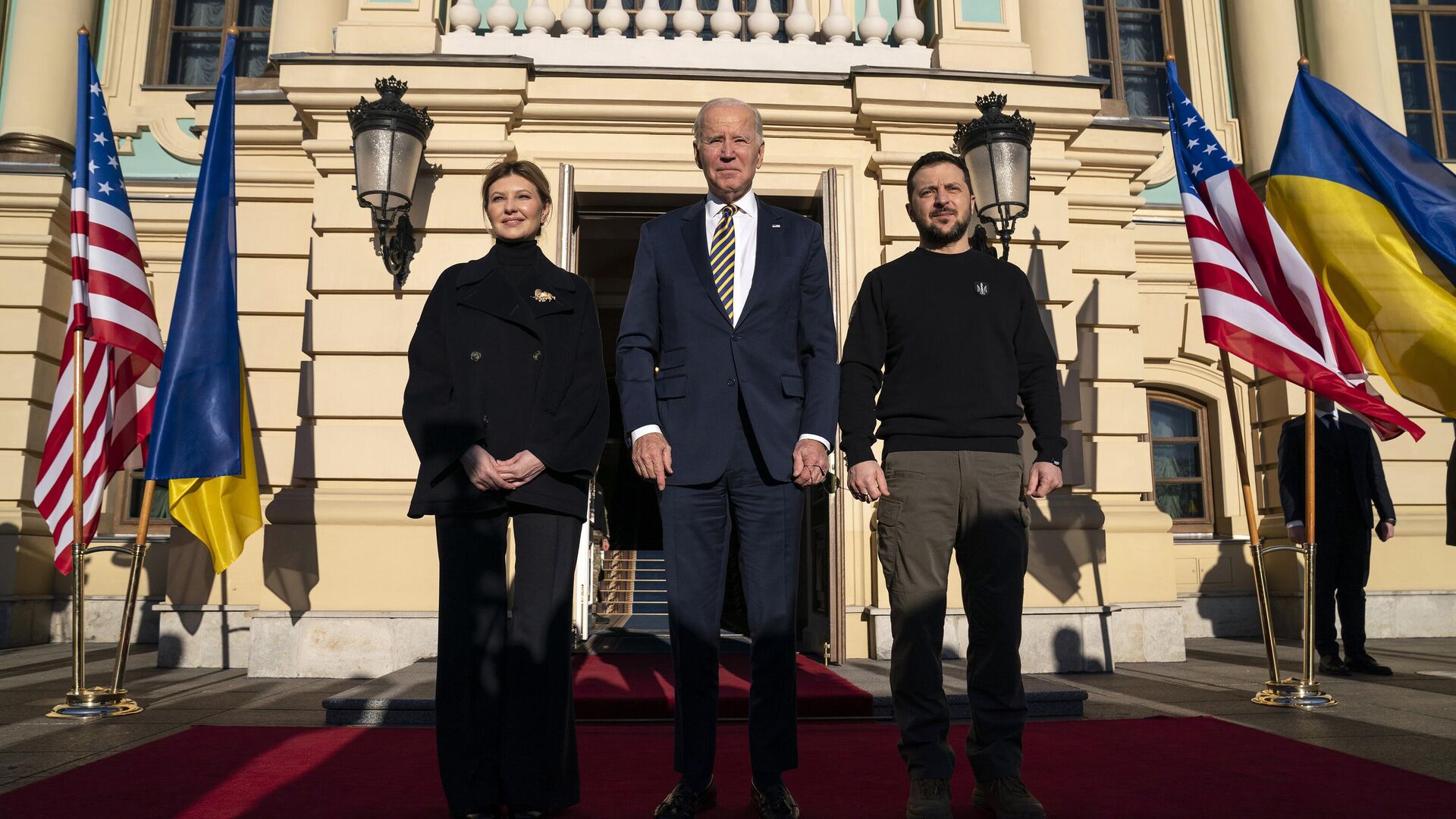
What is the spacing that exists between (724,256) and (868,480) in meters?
0.76

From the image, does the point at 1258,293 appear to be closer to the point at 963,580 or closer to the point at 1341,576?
the point at 1341,576

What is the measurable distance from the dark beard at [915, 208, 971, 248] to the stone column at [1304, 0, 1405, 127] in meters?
8.55

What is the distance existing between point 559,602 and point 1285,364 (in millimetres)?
3941

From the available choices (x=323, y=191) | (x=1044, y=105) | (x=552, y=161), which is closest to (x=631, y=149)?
(x=552, y=161)

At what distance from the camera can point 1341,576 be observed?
602 cm

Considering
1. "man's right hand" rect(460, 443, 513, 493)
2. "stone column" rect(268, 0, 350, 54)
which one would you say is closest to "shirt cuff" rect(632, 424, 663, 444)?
"man's right hand" rect(460, 443, 513, 493)

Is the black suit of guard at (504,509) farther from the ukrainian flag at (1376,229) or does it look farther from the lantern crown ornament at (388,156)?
the ukrainian flag at (1376,229)

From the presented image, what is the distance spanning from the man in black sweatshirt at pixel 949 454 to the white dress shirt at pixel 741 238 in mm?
357

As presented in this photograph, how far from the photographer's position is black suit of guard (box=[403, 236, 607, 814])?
8.32ft

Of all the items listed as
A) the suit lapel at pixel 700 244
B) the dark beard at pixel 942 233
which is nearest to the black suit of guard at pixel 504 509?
the suit lapel at pixel 700 244

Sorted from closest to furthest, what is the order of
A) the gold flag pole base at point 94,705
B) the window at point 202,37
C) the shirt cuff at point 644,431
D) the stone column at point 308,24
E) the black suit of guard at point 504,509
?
1. the black suit of guard at point 504,509
2. the shirt cuff at point 644,431
3. the gold flag pole base at point 94,705
4. the stone column at point 308,24
5. the window at point 202,37

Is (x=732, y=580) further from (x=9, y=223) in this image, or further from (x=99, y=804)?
(x=9, y=223)

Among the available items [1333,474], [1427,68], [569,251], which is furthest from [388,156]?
[1427,68]

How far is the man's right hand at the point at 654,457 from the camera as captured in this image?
2609 mm
